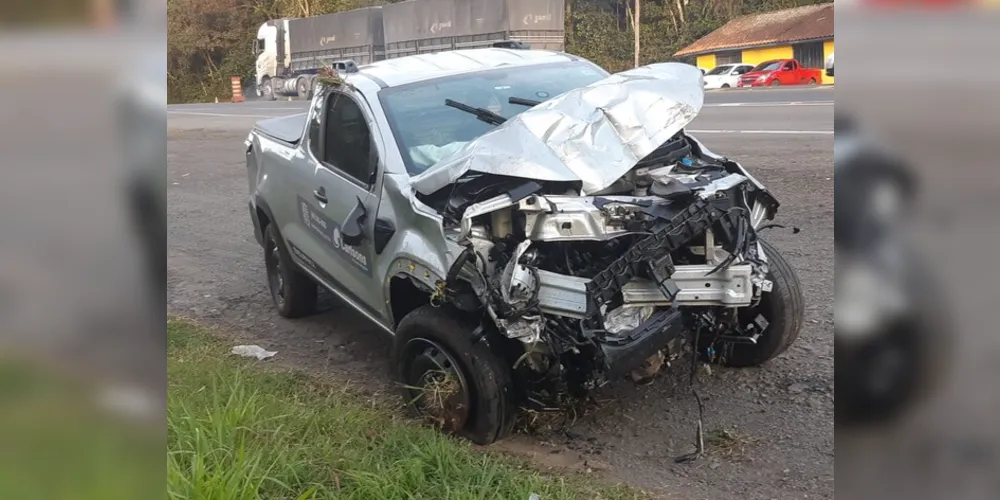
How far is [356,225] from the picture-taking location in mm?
4039

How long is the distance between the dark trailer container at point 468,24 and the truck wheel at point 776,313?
679 cm

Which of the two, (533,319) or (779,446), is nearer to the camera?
(533,319)

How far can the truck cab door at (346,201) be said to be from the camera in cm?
404

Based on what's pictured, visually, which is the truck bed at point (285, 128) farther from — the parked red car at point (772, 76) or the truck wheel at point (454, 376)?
the parked red car at point (772, 76)

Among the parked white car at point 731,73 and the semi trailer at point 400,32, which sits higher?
the semi trailer at point 400,32

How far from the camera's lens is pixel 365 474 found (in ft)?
10.3

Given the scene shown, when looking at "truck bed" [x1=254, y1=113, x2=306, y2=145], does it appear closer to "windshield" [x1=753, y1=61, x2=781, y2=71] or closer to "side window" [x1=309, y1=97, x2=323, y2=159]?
"side window" [x1=309, y1=97, x2=323, y2=159]

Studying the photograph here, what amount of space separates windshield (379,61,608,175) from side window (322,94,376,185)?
0.19 meters

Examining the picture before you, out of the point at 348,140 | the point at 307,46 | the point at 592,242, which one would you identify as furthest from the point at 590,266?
the point at 307,46

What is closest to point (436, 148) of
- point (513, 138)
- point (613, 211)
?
point (513, 138)

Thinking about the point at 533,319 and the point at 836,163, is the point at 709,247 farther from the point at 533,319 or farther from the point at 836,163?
the point at 836,163

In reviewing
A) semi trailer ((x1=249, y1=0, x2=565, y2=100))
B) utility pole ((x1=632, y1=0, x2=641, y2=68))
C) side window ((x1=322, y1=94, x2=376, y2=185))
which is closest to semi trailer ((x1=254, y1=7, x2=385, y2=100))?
semi trailer ((x1=249, y1=0, x2=565, y2=100))

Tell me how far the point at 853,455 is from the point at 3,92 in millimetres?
1398

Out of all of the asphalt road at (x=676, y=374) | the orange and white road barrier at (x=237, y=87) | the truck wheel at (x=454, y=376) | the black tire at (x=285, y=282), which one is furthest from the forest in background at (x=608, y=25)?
the orange and white road barrier at (x=237, y=87)
